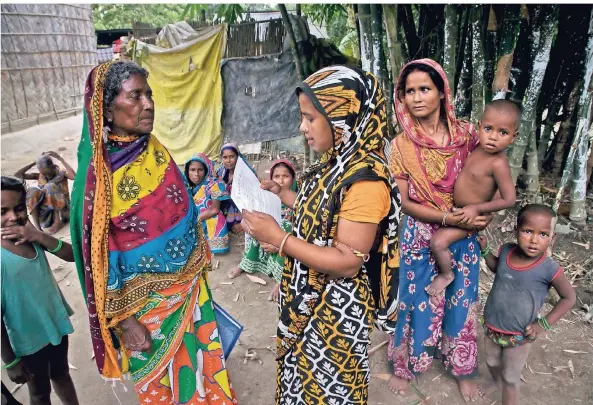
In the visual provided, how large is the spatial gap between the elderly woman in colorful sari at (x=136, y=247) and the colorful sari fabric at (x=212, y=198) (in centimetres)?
246

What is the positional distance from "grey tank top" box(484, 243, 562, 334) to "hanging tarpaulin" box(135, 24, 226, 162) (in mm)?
6835

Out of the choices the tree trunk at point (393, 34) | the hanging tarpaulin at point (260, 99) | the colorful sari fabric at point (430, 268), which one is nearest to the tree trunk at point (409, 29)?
the tree trunk at point (393, 34)

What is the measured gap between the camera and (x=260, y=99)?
7895 mm

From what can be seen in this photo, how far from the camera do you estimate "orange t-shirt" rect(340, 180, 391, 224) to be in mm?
1444

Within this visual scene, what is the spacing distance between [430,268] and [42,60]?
539 inches

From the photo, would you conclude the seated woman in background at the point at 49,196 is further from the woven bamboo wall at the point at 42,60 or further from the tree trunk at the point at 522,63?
the woven bamboo wall at the point at 42,60

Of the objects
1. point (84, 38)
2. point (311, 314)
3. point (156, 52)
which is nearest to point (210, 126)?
point (156, 52)

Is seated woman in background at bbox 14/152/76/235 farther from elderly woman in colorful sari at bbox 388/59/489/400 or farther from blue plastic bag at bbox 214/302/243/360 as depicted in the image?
elderly woman in colorful sari at bbox 388/59/489/400

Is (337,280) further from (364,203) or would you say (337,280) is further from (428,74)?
(428,74)

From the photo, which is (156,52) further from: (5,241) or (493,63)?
(5,241)

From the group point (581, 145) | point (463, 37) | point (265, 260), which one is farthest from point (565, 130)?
point (265, 260)

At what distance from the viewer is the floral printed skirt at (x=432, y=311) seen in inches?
97.0

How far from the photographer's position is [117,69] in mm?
1756

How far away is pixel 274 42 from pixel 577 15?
493 cm
